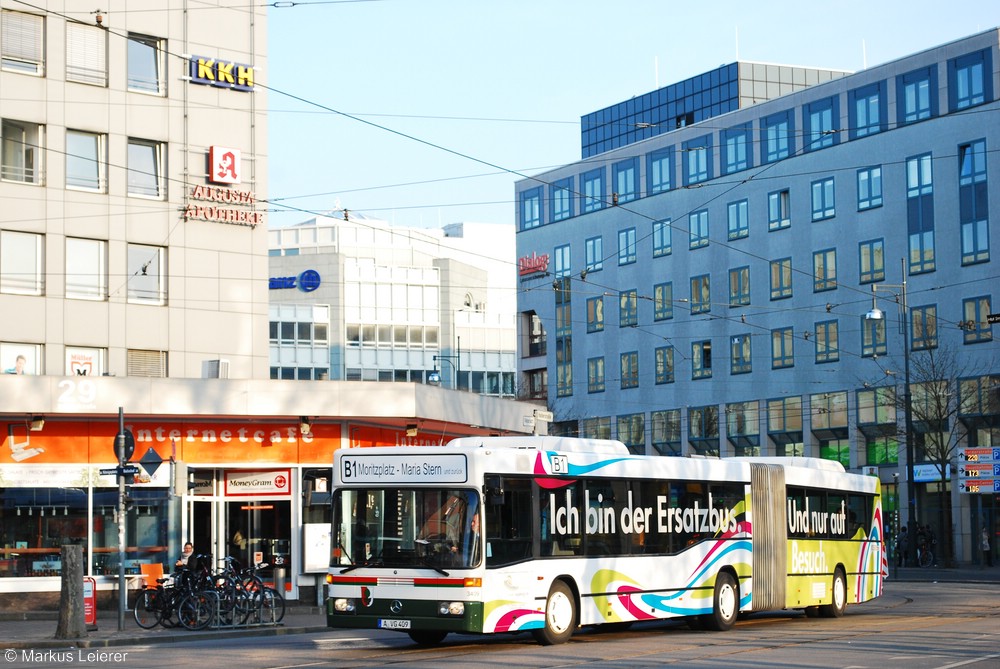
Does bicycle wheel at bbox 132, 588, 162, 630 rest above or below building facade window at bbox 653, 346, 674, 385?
below

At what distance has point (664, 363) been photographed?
84.7 meters

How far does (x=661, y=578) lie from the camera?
955 inches

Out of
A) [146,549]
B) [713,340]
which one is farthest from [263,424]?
[713,340]

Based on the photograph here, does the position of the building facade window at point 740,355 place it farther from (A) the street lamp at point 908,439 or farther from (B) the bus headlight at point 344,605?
(B) the bus headlight at point 344,605

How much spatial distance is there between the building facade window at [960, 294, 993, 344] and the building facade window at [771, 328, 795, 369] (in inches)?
434

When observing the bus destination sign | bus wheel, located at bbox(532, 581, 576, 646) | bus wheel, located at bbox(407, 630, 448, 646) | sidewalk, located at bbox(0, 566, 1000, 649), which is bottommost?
A: sidewalk, located at bbox(0, 566, 1000, 649)

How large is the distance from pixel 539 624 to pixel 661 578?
3.33 metres

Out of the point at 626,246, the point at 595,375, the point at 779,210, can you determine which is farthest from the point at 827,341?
the point at 595,375

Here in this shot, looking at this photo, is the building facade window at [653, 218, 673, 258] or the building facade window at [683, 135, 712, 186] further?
the building facade window at [653, 218, 673, 258]

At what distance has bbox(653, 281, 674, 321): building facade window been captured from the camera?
8400 cm

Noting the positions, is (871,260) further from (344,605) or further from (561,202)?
(344,605)

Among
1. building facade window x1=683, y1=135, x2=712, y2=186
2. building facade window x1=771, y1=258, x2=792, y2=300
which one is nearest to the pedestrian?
building facade window x1=771, y1=258, x2=792, y2=300

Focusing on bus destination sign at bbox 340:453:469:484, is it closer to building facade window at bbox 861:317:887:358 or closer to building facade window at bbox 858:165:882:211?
building facade window at bbox 861:317:887:358

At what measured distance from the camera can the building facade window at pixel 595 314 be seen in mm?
89562
